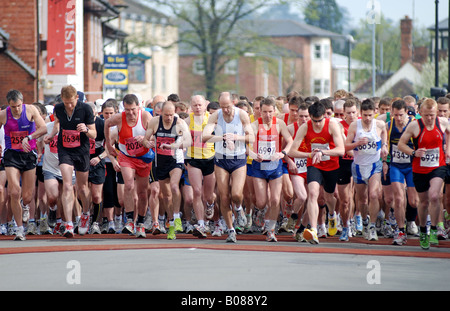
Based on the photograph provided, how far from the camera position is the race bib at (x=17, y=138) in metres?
14.7

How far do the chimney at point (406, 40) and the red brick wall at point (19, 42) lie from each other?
65062mm

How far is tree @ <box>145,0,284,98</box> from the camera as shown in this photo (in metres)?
70.8

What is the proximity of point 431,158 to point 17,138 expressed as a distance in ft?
19.9

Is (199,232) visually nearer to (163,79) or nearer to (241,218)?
(241,218)

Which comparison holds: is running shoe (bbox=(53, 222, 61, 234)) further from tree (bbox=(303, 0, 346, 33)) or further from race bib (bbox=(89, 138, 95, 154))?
tree (bbox=(303, 0, 346, 33))

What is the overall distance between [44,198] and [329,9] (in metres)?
146

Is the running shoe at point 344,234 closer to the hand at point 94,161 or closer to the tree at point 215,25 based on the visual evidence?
the hand at point 94,161

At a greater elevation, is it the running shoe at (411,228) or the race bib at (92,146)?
the race bib at (92,146)

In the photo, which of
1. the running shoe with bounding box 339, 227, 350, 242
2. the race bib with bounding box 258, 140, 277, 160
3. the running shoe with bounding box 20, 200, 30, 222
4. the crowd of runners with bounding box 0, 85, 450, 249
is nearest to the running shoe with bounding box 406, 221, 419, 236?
the crowd of runners with bounding box 0, 85, 450, 249

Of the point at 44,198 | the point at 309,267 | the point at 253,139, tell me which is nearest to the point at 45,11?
the point at 44,198

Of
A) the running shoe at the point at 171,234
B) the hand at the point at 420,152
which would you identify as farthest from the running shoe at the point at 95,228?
the hand at the point at 420,152

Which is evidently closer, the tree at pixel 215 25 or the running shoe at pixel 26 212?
the running shoe at pixel 26 212

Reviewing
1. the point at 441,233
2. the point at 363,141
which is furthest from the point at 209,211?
the point at 441,233

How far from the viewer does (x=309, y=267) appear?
11.2m
